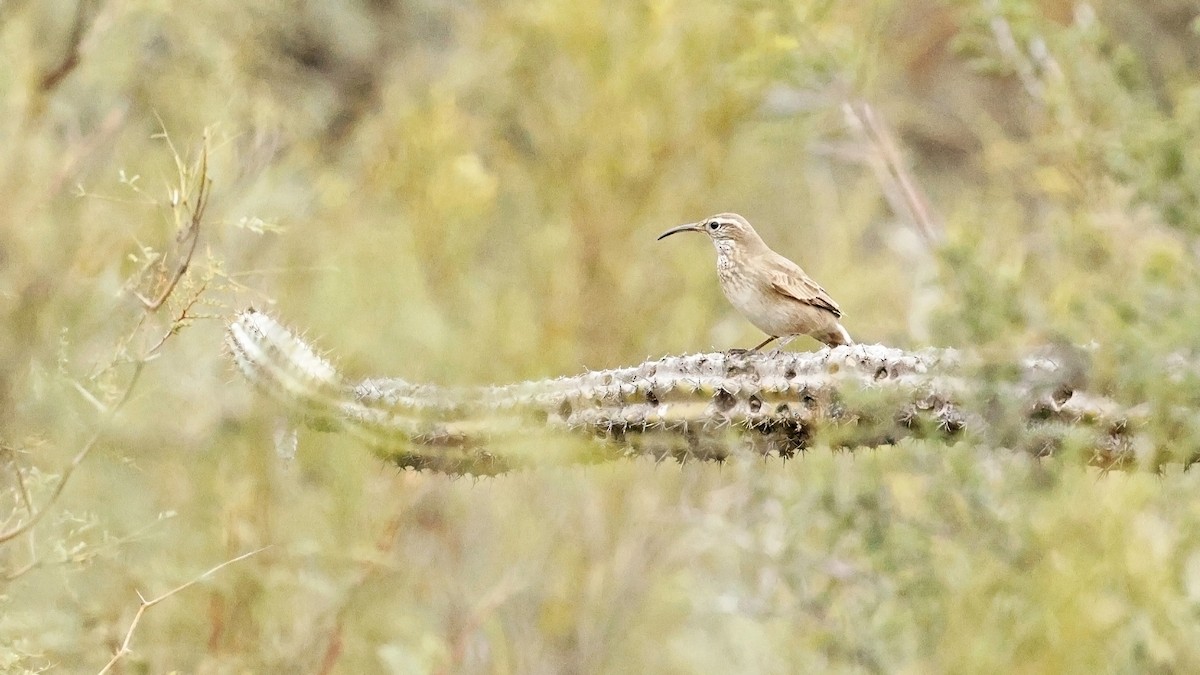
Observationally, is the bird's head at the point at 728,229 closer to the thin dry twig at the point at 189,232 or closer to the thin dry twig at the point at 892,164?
the thin dry twig at the point at 892,164

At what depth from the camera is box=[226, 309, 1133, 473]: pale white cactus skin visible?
2.16 m

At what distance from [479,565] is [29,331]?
6.98 ft

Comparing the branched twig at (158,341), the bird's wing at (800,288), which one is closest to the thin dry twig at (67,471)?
the branched twig at (158,341)

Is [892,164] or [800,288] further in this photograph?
[800,288]

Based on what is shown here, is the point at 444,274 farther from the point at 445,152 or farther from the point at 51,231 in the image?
the point at 51,231

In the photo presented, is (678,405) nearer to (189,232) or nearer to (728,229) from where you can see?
(189,232)

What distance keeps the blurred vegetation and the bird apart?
0.27 metres

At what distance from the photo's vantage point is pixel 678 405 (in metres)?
2.33

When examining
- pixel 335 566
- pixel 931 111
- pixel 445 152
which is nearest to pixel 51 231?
pixel 335 566

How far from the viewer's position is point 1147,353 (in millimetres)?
2070

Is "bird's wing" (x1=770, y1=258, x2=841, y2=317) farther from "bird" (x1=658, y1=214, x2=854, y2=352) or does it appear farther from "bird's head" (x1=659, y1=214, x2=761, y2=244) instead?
"bird's head" (x1=659, y1=214, x2=761, y2=244)

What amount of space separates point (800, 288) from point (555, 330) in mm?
1483

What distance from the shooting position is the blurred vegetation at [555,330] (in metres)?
2.75

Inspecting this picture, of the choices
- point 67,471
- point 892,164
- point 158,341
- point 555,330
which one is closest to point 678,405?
point 158,341
